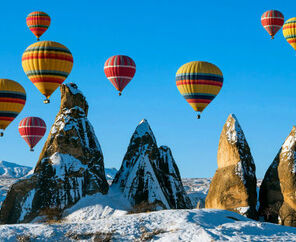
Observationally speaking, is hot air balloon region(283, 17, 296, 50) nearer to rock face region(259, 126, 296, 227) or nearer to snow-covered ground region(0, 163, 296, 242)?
rock face region(259, 126, 296, 227)

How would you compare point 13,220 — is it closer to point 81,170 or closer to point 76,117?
point 81,170

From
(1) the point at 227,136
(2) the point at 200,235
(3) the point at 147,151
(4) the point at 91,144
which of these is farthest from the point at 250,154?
(2) the point at 200,235

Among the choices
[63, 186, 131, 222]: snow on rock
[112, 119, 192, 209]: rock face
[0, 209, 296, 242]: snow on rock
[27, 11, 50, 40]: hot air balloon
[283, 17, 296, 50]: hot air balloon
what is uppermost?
[27, 11, 50, 40]: hot air balloon

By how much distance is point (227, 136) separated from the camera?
45.5 m

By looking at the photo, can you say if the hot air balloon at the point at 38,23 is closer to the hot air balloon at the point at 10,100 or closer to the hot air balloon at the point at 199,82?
the hot air balloon at the point at 10,100

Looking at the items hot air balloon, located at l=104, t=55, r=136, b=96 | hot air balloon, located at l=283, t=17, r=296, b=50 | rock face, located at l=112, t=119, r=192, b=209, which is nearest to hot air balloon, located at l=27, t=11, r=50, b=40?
hot air balloon, located at l=104, t=55, r=136, b=96

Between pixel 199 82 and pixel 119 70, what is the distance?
13205 mm

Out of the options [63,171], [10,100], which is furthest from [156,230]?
[10,100]

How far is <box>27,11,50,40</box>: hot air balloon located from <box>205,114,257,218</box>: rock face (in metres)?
53.6

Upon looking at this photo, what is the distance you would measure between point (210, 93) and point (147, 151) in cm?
1916

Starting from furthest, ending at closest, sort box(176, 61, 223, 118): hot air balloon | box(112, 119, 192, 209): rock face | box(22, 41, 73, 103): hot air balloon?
box(176, 61, 223, 118): hot air balloon → box(22, 41, 73, 103): hot air balloon → box(112, 119, 192, 209): rock face

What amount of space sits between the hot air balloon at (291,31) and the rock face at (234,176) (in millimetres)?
45288

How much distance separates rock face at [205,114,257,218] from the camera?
43.4 m

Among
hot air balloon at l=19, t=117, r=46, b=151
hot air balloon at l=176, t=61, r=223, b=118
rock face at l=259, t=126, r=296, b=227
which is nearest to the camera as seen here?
rock face at l=259, t=126, r=296, b=227
